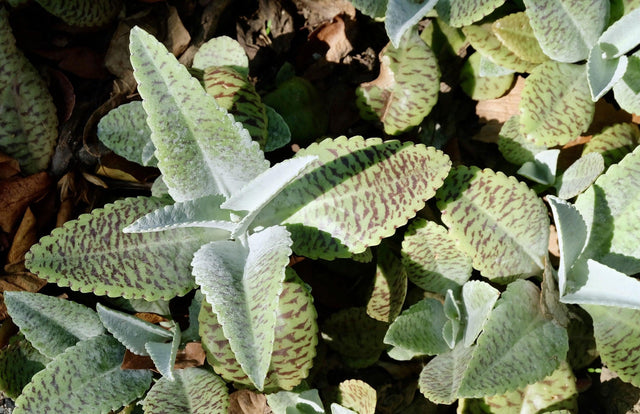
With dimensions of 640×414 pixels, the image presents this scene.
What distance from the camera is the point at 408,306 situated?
1.33 meters

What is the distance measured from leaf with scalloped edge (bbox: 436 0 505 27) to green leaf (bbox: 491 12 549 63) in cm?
6

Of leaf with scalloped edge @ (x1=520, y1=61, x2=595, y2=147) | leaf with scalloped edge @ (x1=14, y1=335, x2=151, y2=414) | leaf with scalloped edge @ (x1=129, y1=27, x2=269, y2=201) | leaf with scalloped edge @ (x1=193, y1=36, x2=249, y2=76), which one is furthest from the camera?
leaf with scalloped edge @ (x1=193, y1=36, x2=249, y2=76)

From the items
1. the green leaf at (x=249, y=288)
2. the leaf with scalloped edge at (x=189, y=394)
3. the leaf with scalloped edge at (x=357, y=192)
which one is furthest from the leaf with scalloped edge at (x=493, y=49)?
the leaf with scalloped edge at (x=189, y=394)

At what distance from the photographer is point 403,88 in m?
1.25

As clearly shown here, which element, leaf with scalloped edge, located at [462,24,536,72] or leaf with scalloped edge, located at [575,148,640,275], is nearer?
leaf with scalloped edge, located at [575,148,640,275]

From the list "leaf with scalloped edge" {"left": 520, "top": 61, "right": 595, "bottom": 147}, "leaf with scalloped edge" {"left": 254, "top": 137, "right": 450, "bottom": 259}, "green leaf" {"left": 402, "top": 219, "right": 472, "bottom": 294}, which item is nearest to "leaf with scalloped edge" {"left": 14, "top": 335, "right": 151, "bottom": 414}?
"leaf with scalloped edge" {"left": 254, "top": 137, "right": 450, "bottom": 259}

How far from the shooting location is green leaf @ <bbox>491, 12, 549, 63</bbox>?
4.13ft

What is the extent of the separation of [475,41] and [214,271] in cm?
73

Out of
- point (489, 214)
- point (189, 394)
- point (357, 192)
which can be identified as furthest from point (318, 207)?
point (189, 394)

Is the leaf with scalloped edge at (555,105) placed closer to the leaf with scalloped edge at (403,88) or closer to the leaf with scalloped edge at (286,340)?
the leaf with scalloped edge at (403,88)

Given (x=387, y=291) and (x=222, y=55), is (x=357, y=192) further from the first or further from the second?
(x=222, y=55)

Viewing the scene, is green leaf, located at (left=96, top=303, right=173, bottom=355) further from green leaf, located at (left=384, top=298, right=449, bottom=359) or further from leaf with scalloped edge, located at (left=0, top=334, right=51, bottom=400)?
green leaf, located at (left=384, top=298, right=449, bottom=359)

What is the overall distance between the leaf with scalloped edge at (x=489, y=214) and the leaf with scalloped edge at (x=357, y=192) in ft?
0.39

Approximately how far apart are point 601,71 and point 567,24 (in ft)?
0.38
